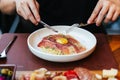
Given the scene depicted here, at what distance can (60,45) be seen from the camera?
126 centimetres

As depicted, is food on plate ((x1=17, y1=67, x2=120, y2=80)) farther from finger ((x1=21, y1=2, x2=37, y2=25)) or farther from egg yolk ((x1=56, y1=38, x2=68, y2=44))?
finger ((x1=21, y1=2, x2=37, y2=25))

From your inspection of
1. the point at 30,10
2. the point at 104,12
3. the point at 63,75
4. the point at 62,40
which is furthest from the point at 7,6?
the point at 63,75

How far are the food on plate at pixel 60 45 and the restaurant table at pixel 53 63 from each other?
53mm

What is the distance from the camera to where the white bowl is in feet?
3.78

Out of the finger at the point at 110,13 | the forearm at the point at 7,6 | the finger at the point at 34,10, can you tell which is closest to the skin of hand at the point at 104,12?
the finger at the point at 110,13

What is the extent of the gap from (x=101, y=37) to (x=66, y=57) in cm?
39

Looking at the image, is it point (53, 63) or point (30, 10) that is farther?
point (30, 10)

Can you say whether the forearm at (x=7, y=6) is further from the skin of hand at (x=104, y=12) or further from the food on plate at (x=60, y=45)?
the skin of hand at (x=104, y=12)

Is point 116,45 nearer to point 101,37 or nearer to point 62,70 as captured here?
point 101,37

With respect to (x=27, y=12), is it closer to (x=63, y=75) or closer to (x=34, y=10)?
(x=34, y=10)

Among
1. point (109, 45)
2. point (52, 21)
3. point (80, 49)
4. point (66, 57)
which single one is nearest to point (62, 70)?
point (66, 57)

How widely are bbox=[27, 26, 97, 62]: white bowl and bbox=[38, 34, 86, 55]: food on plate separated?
0.04 metres

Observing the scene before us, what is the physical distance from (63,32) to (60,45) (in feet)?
0.66

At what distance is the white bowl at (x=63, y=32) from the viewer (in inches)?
45.3
